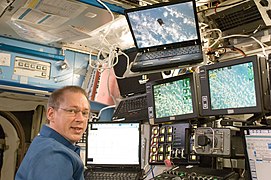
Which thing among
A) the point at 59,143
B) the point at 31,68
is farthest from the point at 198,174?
the point at 31,68

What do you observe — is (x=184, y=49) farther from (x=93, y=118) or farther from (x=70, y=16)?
(x=93, y=118)

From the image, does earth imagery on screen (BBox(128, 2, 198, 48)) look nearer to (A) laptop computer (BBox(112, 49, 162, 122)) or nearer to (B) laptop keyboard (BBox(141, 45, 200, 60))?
(B) laptop keyboard (BBox(141, 45, 200, 60))

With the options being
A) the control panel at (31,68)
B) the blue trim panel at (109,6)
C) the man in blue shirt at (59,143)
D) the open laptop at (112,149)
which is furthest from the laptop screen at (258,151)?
the control panel at (31,68)

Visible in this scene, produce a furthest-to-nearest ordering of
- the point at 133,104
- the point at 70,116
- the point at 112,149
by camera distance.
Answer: the point at 133,104
the point at 112,149
the point at 70,116

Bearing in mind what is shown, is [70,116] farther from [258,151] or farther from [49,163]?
[258,151]

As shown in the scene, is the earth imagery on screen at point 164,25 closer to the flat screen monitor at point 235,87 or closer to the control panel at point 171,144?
the flat screen monitor at point 235,87

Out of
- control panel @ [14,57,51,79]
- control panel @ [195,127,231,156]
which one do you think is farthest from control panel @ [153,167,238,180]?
control panel @ [14,57,51,79]

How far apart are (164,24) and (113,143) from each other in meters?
1.10

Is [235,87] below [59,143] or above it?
above

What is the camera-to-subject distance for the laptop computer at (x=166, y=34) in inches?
79.8

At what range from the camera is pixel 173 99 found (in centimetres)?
220

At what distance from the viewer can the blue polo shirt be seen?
1.54m

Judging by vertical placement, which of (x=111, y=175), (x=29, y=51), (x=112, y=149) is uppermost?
(x=29, y=51)

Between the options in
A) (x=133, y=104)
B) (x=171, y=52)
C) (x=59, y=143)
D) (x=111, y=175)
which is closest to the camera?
(x=59, y=143)
